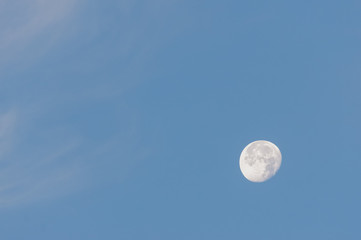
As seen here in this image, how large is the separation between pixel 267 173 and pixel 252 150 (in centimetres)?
448

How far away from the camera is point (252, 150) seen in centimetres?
8400

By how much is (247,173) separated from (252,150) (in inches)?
147

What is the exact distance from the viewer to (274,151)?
8294 cm

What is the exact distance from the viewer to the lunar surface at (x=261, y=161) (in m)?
82.1

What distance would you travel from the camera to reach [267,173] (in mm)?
82000

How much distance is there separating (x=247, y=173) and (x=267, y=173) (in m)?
3.48

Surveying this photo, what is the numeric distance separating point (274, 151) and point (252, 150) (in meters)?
3.46

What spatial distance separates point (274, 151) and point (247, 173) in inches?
217

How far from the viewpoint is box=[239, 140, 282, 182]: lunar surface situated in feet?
269

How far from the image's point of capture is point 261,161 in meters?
82.6

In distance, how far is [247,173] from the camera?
84.0 meters
